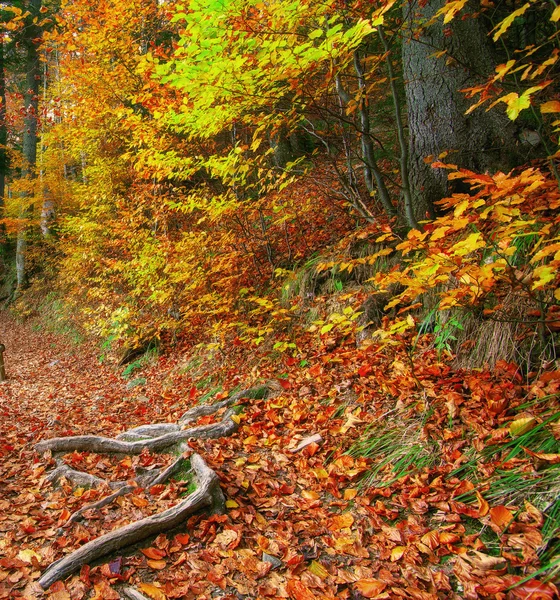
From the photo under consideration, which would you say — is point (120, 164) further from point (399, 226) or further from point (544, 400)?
point (544, 400)

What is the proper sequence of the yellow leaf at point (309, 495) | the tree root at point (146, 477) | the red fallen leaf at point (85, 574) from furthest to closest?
the yellow leaf at point (309, 495) → the tree root at point (146, 477) → the red fallen leaf at point (85, 574)

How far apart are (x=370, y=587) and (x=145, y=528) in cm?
145

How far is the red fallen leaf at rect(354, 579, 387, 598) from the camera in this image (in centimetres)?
212

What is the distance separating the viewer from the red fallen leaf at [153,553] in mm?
2458

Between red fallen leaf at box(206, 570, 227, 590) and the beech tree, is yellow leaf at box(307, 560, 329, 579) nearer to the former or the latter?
red fallen leaf at box(206, 570, 227, 590)

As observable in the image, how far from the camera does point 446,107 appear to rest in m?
4.13

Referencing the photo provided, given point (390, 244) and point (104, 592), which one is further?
point (390, 244)

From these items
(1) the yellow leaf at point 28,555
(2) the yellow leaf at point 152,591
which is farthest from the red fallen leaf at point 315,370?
(1) the yellow leaf at point 28,555

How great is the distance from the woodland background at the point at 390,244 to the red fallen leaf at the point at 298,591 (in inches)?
0.8

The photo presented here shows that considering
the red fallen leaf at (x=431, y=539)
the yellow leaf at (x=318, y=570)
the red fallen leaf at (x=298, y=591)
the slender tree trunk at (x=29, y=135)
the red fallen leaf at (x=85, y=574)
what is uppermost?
the slender tree trunk at (x=29, y=135)

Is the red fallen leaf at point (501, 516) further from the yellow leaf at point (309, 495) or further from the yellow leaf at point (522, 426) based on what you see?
the yellow leaf at point (309, 495)

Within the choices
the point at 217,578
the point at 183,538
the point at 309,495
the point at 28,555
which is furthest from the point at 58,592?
the point at 309,495

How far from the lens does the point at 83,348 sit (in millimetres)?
11234

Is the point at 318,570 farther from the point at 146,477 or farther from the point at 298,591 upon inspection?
the point at 146,477
